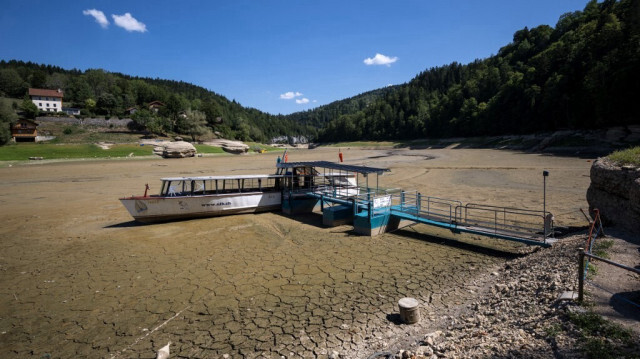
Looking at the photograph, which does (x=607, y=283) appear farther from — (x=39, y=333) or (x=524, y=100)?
(x=524, y=100)

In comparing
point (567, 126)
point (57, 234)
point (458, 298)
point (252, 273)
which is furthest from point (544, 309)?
point (567, 126)

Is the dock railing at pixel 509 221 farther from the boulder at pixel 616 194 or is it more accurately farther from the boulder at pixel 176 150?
the boulder at pixel 176 150

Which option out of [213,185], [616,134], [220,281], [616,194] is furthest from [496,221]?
[616,134]

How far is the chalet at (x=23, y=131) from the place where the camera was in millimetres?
72375

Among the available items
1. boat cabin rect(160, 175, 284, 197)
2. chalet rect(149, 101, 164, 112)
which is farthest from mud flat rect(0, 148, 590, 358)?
chalet rect(149, 101, 164, 112)

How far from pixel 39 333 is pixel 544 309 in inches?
522

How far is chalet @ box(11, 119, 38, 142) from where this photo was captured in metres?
72.4

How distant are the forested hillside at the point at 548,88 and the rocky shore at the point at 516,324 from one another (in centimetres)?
5687

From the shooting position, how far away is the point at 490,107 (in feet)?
303

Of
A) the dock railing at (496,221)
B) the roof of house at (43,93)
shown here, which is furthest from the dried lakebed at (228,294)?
the roof of house at (43,93)

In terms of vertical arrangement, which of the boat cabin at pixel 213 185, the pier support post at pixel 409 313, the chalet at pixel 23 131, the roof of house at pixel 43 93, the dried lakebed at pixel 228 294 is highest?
the roof of house at pixel 43 93

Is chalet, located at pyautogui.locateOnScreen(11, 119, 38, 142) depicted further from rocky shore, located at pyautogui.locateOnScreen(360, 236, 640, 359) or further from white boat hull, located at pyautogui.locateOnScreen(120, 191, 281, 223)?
rocky shore, located at pyautogui.locateOnScreen(360, 236, 640, 359)

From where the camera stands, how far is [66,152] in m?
59.7

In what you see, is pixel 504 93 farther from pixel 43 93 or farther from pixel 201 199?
pixel 43 93
